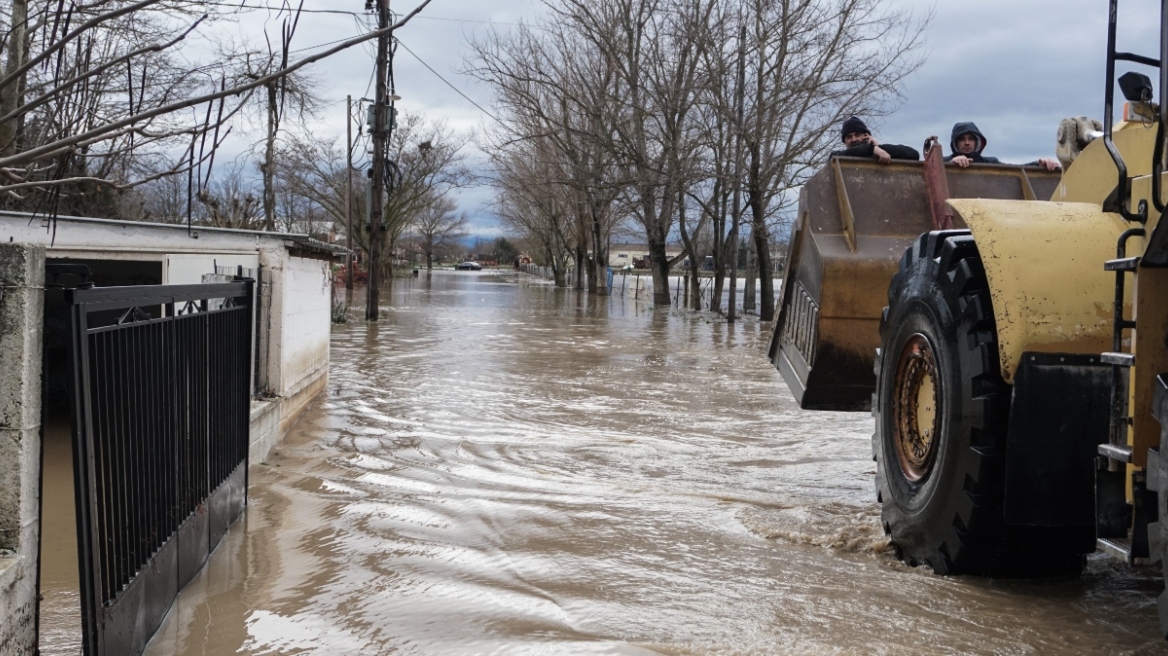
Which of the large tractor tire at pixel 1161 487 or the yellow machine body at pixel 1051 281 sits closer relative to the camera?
the large tractor tire at pixel 1161 487

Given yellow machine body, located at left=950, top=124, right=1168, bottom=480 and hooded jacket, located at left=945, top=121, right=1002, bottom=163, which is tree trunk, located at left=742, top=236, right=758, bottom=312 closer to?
hooded jacket, located at left=945, top=121, right=1002, bottom=163

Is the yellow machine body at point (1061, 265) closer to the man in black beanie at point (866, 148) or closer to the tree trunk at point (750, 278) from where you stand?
the man in black beanie at point (866, 148)

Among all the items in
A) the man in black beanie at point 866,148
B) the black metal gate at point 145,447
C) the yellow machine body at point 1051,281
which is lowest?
the black metal gate at point 145,447

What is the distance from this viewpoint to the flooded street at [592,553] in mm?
3977

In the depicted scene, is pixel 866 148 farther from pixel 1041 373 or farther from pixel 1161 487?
pixel 1161 487

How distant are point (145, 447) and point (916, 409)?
3.40 metres

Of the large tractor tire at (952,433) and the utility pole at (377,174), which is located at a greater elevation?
the utility pole at (377,174)

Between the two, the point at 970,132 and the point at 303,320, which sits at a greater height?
the point at 970,132

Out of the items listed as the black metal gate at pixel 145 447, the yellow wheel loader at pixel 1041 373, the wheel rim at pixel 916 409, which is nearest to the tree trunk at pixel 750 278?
the wheel rim at pixel 916 409

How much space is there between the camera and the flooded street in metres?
3.98

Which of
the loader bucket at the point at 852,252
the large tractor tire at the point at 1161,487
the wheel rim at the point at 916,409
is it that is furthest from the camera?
the loader bucket at the point at 852,252

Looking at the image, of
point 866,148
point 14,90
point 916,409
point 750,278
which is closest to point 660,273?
point 750,278

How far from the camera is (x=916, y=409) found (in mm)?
4812

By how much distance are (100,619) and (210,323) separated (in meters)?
2.14
